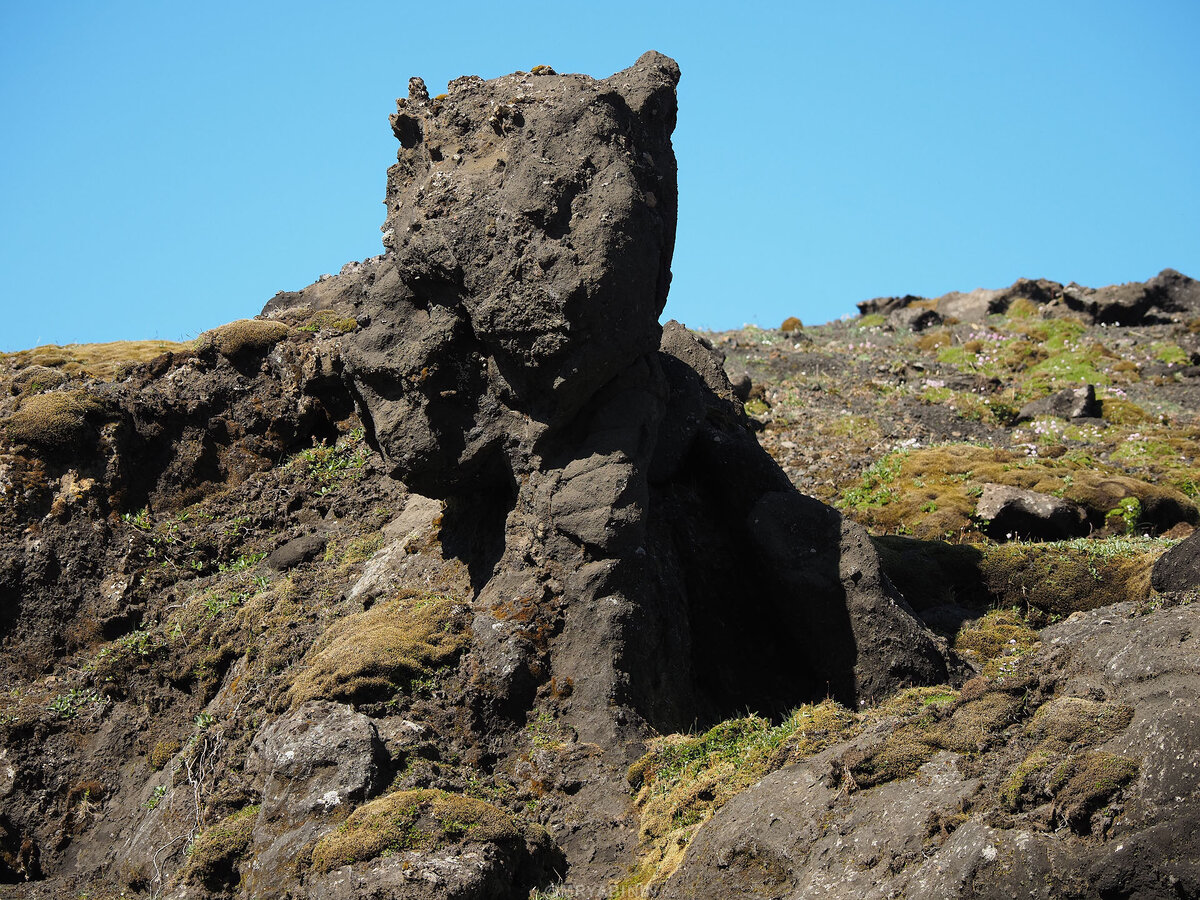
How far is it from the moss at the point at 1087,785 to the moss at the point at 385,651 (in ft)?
26.7

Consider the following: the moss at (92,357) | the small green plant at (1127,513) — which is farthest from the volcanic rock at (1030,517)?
the moss at (92,357)

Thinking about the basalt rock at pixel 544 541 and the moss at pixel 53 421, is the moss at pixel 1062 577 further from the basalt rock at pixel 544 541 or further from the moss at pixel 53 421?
the moss at pixel 53 421

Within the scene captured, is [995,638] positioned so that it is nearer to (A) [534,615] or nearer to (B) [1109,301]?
(A) [534,615]

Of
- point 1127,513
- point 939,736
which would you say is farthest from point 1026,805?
point 1127,513

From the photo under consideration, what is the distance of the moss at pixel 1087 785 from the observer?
9.05m

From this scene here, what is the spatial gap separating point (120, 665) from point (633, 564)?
29.0ft

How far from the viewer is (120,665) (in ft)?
62.2

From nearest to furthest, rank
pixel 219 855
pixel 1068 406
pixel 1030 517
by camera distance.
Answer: pixel 219 855, pixel 1030 517, pixel 1068 406

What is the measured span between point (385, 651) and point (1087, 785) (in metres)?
8.76

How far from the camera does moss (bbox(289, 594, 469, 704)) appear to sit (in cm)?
1480

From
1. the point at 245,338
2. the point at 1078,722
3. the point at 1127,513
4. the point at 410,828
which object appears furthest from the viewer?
the point at 1127,513

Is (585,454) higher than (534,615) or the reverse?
higher

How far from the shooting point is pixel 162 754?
1748 centimetres

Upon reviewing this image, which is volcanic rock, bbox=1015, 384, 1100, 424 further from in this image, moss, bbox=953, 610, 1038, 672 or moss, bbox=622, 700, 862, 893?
moss, bbox=622, 700, 862, 893
